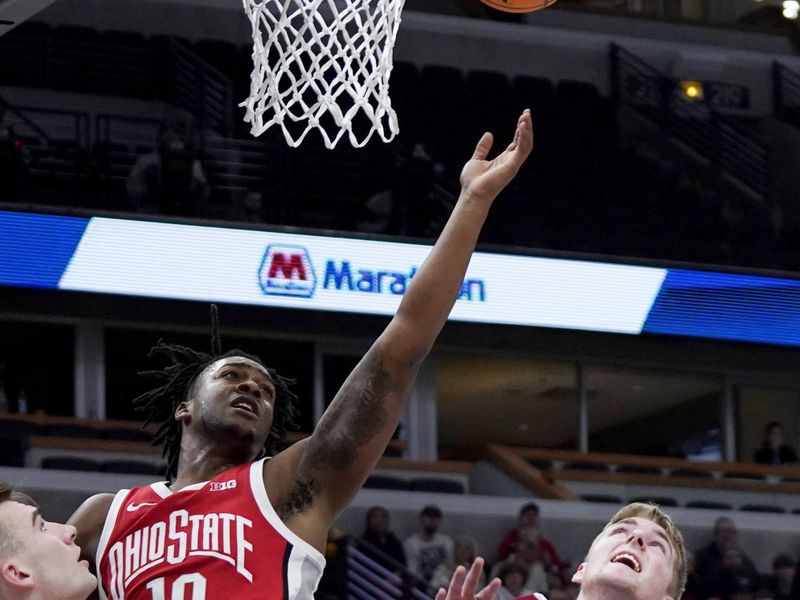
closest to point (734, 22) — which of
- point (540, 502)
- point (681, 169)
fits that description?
point (681, 169)

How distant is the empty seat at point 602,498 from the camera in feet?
43.2

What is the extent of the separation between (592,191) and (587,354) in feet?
4.88

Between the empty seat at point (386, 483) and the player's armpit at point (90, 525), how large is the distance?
28.4 ft

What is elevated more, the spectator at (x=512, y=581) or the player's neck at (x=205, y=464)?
the player's neck at (x=205, y=464)

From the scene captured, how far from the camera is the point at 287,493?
→ 3.56 meters

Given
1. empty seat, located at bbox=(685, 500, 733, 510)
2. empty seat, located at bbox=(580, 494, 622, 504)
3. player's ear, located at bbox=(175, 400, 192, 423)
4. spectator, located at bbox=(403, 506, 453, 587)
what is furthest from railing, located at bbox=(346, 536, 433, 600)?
player's ear, located at bbox=(175, 400, 192, 423)

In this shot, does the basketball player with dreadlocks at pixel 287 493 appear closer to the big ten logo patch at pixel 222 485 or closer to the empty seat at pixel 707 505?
the big ten logo patch at pixel 222 485

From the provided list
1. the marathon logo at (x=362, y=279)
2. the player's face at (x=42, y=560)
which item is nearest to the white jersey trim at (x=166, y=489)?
the player's face at (x=42, y=560)

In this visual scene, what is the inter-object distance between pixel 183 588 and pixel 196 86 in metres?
11.7

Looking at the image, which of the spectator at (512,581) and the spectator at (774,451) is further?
the spectator at (774,451)

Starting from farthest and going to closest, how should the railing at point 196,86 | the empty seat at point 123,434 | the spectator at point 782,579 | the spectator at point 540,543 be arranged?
the railing at point 196,86 < the empty seat at point 123,434 < the spectator at point 782,579 < the spectator at point 540,543

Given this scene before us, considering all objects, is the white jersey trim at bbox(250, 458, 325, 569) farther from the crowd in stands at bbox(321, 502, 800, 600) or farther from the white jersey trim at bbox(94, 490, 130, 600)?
the crowd in stands at bbox(321, 502, 800, 600)

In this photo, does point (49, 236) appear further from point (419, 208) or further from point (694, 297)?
point (694, 297)

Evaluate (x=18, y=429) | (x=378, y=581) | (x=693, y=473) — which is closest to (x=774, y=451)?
(x=693, y=473)
